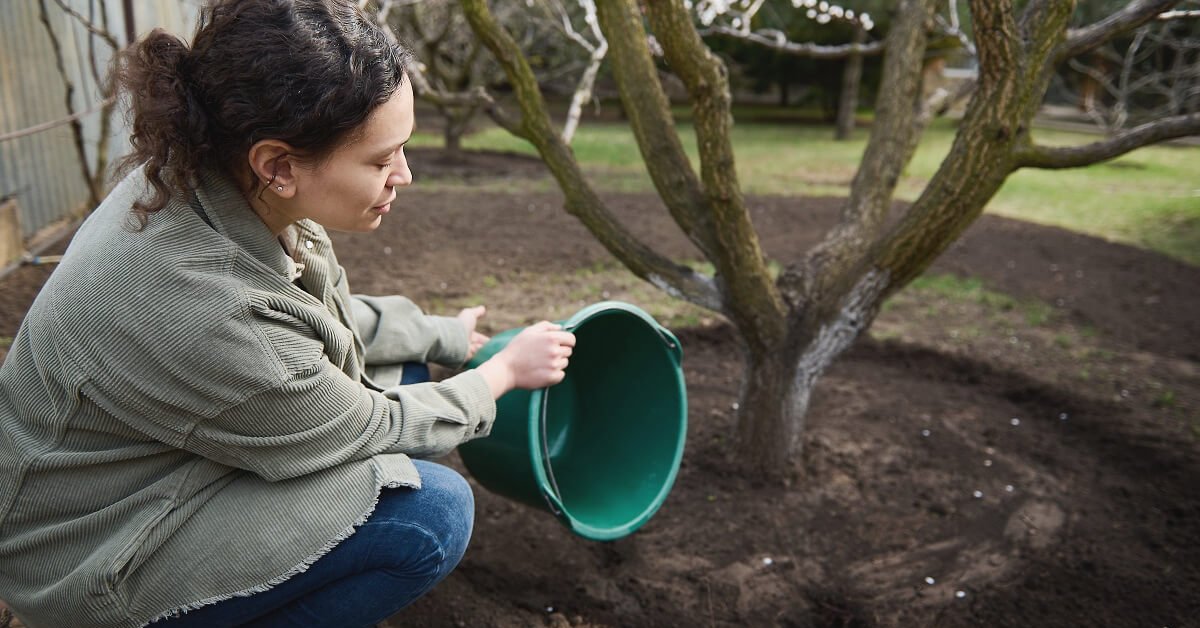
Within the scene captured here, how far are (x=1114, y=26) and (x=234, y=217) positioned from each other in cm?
221

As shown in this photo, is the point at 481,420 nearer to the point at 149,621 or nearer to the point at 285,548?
the point at 285,548

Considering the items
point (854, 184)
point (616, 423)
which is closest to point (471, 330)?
point (616, 423)

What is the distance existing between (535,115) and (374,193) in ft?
4.10

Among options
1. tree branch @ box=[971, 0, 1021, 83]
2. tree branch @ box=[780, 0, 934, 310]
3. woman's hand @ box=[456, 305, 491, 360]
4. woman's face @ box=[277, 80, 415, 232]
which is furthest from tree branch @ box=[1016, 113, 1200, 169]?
woman's face @ box=[277, 80, 415, 232]

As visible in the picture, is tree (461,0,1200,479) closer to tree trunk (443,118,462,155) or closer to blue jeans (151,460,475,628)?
blue jeans (151,460,475,628)

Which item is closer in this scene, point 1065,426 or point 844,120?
point 1065,426

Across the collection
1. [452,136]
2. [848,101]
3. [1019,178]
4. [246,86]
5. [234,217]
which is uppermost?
[246,86]

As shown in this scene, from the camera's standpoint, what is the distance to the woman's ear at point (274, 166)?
146cm

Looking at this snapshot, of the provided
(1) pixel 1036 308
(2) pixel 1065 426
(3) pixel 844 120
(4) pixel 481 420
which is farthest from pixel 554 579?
(3) pixel 844 120

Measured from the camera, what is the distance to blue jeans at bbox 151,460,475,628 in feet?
5.15

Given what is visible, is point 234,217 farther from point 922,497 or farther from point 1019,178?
point 1019,178

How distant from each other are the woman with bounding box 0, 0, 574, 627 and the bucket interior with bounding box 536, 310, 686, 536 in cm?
87

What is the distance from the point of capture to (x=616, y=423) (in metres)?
2.75

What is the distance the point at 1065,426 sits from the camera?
11.4 ft
